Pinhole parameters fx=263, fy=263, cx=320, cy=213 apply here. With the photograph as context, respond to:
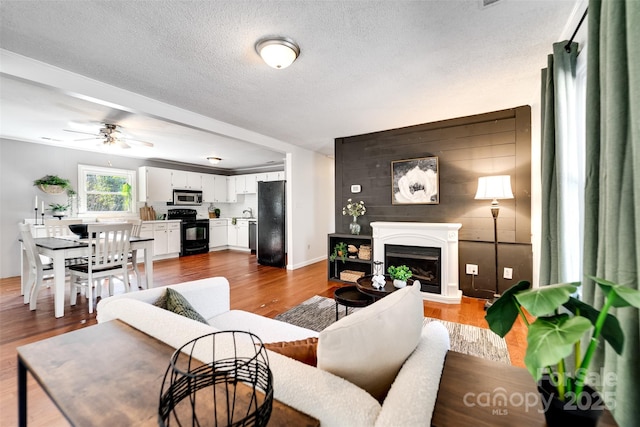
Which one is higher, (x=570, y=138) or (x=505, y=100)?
(x=505, y=100)

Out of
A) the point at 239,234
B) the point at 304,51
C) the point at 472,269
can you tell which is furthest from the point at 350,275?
the point at 239,234

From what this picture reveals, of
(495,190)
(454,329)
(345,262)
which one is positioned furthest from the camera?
(345,262)

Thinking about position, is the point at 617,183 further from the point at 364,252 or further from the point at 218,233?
the point at 218,233

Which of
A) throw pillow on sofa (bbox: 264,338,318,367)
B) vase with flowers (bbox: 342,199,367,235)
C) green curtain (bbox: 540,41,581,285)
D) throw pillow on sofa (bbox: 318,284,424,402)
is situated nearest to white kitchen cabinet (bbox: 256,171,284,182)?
vase with flowers (bbox: 342,199,367,235)

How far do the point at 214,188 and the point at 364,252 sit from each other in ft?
17.4

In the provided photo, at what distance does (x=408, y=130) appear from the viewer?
4.04 metres

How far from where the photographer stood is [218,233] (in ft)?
24.8

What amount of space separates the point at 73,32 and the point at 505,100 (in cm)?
408

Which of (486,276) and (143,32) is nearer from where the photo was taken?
(143,32)

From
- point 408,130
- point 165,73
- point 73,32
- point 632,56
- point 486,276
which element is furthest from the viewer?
point 408,130

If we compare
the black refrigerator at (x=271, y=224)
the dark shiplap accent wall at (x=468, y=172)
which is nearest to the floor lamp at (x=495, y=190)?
the dark shiplap accent wall at (x=468, y=172)

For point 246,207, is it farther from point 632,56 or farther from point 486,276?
point 632,56

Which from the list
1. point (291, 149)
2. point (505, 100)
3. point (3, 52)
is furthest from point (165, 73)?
point (505, 100)

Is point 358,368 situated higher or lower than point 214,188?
lower
